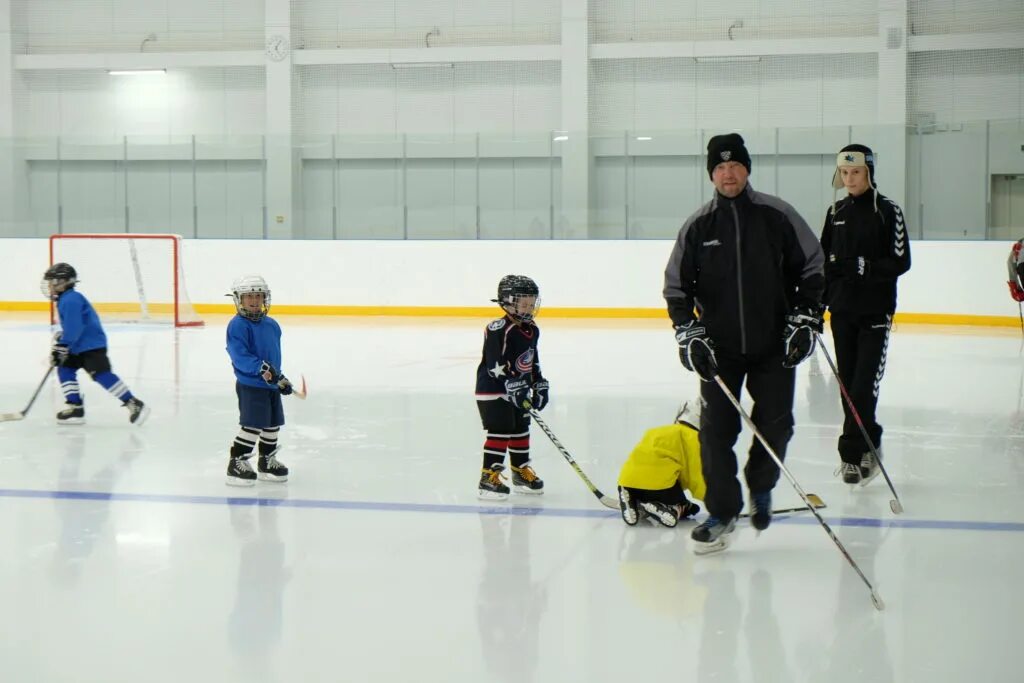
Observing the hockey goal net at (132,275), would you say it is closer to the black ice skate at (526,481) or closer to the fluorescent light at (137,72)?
the fluorescent light at (137,72)

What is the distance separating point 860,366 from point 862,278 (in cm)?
35

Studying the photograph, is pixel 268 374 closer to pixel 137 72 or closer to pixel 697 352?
pixel 697 352

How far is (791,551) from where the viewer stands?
3770 mm

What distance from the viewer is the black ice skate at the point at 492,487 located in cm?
457

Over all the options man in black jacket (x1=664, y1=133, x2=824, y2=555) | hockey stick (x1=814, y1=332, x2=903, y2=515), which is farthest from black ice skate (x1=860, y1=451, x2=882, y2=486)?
man in black jacket (x1=664, y1=133, x2=824, y2=555)

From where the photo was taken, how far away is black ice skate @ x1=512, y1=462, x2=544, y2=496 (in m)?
4.68

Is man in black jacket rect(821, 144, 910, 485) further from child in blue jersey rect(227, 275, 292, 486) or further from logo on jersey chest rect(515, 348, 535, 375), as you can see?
child in blue jersey rect(227, 275, 292, 486)

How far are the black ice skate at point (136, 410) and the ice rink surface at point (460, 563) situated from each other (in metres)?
0.09

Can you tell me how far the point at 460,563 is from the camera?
3646 mm

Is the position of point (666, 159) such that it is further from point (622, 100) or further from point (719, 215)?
point (719, 215)

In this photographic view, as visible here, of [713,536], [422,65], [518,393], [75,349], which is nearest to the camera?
[713,536]

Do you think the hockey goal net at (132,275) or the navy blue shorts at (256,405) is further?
the hockey goal net at (132,275)

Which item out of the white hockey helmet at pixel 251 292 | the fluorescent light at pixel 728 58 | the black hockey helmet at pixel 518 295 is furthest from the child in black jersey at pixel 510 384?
the fluorescent light at pixel 728 58

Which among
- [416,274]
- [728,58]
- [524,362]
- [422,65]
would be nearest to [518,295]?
[524,362]
